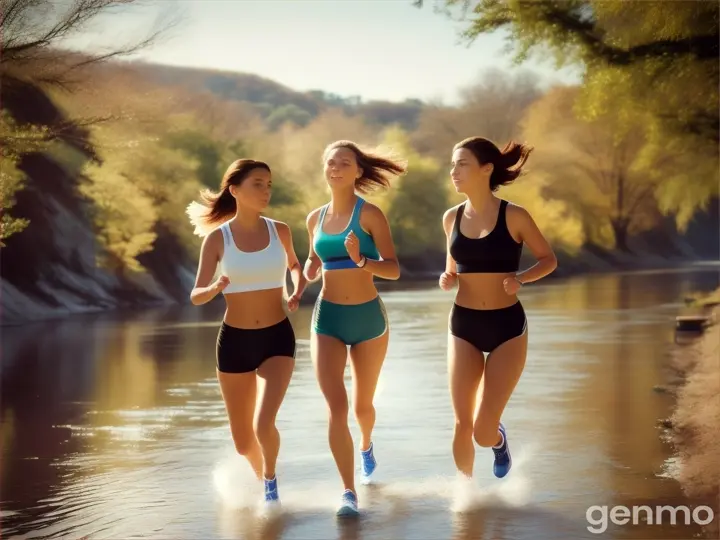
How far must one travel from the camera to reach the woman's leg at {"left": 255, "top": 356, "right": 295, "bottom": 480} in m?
8.95

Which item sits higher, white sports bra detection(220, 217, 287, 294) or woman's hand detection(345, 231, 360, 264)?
woman's hand detection(345, 231, 360, 264)

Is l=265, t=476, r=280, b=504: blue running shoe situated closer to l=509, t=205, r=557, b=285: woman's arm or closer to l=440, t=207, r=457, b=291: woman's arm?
l=440, t=207, r=457, b=291: woman's arm

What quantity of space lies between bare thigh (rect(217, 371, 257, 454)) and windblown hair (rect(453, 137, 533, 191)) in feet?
6.56

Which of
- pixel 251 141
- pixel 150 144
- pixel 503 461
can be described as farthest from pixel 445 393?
pixel 251 141

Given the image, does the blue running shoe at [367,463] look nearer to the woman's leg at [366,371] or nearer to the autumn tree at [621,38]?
the woman's leg at [366,371]

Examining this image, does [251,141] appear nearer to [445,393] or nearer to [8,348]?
[8,348]

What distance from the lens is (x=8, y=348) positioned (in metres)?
23.8

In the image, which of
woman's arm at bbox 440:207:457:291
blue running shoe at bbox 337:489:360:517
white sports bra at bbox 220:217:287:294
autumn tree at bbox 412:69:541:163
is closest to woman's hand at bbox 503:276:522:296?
woman's arm at bbox 440:207:457:291

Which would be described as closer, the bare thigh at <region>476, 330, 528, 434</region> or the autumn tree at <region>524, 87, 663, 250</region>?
the bare thigh at <region>476, 330, 528, 434</region>

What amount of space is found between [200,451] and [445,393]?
16.1 feet

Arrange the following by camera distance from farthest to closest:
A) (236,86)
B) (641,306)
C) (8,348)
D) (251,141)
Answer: (236,86) < (251,141) < (641,306) < (8,348)

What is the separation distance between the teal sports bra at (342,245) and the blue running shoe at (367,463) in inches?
57.9

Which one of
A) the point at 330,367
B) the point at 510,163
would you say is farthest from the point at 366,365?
the point at 510,163

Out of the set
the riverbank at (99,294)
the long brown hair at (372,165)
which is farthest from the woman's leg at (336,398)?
the riverbank at (99,294)
